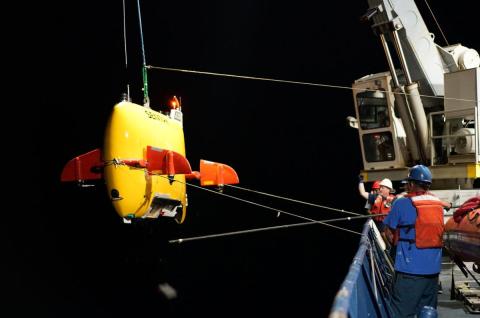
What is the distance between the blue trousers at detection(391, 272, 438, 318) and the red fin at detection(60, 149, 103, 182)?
3394 mm

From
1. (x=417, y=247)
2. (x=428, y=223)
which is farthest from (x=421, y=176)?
(x=417, y=247)

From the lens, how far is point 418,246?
3.93 meters

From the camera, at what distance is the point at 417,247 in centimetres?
394

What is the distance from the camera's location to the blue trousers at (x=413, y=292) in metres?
3.94

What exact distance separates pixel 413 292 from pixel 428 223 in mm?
590

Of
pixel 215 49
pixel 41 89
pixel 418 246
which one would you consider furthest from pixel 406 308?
pixel 215 49

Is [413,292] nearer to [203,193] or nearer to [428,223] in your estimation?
[428,223]

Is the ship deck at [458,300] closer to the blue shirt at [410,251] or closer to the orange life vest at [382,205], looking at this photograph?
the blue shirt at [410,251]

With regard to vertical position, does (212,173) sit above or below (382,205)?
above

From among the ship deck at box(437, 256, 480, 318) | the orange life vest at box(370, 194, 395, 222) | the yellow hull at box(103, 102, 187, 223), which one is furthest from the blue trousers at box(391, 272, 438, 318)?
the orange life vest at box(370, 194, 395, 222)

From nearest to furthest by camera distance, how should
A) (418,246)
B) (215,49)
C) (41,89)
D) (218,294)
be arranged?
(418,246) < (218,294) < (41,89) < (215,49)

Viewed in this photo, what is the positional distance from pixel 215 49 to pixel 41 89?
1069 centimetres

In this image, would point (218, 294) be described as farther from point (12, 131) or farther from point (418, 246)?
point (418, 246)

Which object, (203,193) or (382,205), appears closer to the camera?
(382,205)
